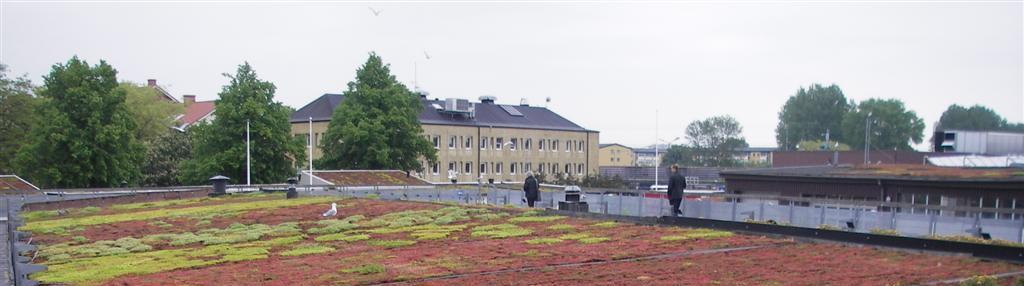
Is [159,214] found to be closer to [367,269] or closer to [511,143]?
[367,269]

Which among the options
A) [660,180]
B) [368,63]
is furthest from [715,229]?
[660,180]

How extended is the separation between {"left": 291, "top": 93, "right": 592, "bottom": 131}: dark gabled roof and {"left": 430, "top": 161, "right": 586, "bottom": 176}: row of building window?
4.53 metres

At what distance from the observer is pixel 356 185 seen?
65.5 m

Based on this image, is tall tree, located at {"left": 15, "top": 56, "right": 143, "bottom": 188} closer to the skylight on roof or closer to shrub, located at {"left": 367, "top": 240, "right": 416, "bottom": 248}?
shrub, located at {"left": 367, "top": 240, "right": 416, "bottom": 248}

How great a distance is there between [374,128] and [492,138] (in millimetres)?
32783

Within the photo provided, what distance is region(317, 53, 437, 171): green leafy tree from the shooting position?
78.2 meters

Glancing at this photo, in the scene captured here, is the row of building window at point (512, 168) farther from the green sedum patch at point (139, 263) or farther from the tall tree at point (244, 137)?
the green sedum patch at point (139, 263)

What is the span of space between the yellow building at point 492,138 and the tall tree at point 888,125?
5397 cm

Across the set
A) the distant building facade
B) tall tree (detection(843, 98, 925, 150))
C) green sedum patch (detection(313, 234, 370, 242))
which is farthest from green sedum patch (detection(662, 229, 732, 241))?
tall tree (detection(843, 98, 925, 150))

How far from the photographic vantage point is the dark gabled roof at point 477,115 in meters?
103

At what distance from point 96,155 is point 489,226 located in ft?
153

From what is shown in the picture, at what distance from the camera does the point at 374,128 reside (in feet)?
255

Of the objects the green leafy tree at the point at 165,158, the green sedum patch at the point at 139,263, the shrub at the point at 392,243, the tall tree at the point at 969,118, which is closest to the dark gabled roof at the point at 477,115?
the green leafy tree at the point at 165,158

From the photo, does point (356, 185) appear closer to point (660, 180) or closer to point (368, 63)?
point (368, 63)
